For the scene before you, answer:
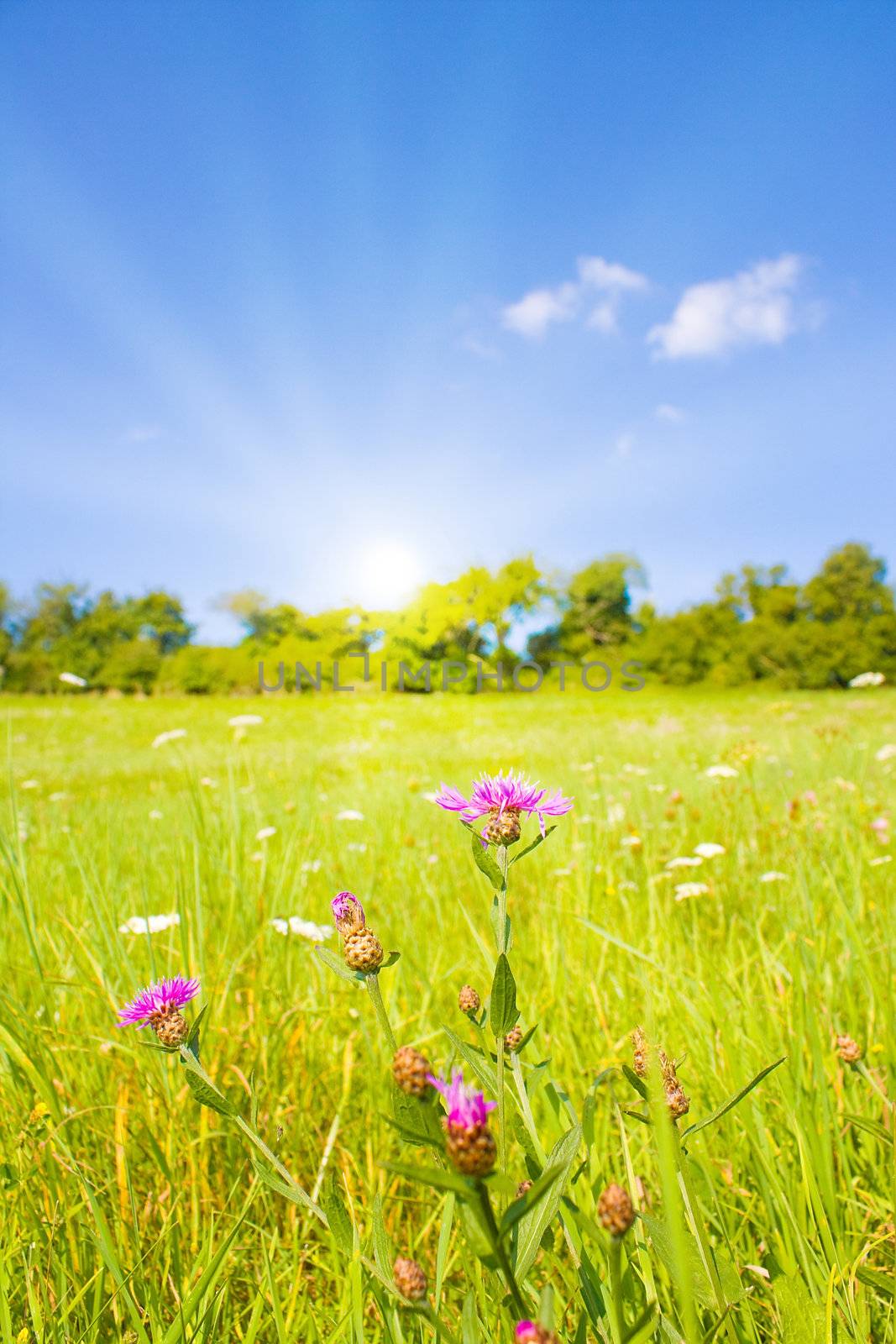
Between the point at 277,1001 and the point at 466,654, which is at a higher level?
the point at 466,654

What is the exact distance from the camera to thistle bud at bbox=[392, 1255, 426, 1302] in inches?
17.3

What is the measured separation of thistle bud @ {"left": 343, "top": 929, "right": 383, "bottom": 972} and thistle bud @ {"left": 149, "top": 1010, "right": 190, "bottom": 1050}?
7.7 inches

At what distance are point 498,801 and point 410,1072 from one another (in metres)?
0.24

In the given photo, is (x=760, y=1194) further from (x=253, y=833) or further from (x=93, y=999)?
(x=253, y=833)

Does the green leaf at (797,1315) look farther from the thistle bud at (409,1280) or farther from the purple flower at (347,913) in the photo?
the purple flower at (347,913)

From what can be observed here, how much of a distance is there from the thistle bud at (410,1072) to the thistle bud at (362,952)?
10 cm

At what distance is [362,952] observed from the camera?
0.50m

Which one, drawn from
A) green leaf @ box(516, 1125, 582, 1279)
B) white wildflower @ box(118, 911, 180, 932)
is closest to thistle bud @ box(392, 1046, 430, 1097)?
green leaf @ box(516, 1125, 582, 1279)

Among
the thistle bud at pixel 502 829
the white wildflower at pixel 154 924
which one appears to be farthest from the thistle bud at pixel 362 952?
the white wildflower at pixel 154 924

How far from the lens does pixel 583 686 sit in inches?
1300

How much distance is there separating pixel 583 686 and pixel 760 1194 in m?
32.6

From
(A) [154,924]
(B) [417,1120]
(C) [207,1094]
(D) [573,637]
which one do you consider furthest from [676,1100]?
(D) [573,637]

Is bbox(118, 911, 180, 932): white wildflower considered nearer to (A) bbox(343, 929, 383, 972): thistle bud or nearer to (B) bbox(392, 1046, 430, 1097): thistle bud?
(A) bbox(343, 929, 383, 972): thistle bud

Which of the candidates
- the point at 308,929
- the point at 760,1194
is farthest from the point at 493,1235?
the point at 308,929
